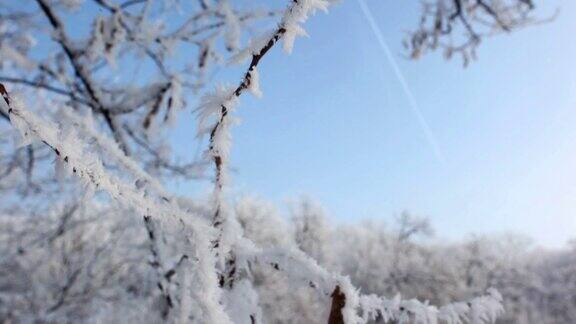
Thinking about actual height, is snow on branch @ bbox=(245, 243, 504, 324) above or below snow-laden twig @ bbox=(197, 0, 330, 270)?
below

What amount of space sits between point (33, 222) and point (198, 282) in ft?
22.7

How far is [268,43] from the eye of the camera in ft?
1.73

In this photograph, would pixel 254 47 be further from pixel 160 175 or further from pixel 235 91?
pixel 160 175

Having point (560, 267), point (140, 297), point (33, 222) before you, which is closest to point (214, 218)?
point (140, 297)

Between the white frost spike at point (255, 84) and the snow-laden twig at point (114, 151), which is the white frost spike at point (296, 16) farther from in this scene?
the snow-laden twig at point (114, 151)

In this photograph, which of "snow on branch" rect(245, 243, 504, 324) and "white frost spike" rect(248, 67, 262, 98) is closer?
"white frost spike" rect(248, 67, 262, 98)

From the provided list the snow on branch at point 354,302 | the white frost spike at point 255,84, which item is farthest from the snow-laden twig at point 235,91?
the snow on branch at point 354,302

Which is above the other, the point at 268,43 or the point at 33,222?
the point at 33,222

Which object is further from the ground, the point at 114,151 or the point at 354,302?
the point at 114,151

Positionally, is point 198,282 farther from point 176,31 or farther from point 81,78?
point 176,31

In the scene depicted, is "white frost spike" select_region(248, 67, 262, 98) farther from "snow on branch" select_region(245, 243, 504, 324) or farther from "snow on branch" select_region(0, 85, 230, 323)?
"snow on branch" select_region(245, 243, 504, 324)

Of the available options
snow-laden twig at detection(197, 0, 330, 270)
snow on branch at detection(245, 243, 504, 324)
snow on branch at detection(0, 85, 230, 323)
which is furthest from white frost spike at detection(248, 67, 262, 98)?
snow on branch at detection(245, 243, 504, 324)

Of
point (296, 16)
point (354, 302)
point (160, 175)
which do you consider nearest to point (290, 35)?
point (296, 16)

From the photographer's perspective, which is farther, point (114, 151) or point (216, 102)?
point (114, 151)
